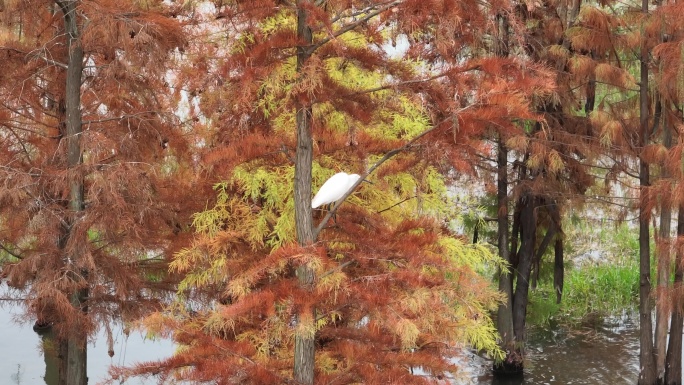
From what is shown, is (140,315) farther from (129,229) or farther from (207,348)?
(207,348)

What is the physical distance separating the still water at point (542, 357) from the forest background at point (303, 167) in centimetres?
62

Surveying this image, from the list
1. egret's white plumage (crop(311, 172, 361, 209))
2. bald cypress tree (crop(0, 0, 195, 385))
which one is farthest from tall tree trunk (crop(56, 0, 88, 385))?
egret's white plumage (crop(311, 172, 361, 209))

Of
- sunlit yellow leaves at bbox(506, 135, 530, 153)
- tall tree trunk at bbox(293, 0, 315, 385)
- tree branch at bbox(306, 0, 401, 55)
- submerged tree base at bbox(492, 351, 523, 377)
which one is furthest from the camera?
submerged tree base at bbox(492, 351, 523, 377)

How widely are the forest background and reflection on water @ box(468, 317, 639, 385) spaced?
47cm

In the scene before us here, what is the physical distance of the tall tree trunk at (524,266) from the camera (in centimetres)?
1193

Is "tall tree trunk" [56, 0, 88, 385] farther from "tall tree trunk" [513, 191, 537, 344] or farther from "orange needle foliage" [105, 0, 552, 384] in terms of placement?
"tall tree trunk" [513, 191, 537, 344]

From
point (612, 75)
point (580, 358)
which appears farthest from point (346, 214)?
point (580, 358)

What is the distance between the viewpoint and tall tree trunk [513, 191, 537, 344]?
11.9 m

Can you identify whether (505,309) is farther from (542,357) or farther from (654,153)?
(654,153)

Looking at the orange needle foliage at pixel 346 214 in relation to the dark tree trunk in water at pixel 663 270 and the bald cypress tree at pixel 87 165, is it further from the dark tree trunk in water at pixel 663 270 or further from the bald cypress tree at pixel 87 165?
the dark tree trunk in water at pixel 663 270

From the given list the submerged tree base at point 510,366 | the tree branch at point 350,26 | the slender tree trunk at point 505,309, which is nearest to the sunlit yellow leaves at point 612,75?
the slender tree trunk at point 505,309

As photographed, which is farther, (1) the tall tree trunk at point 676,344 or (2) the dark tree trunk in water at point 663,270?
(1) the tall tree trunk at point 676,344

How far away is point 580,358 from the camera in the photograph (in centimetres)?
1268

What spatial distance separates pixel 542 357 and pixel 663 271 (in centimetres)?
283
